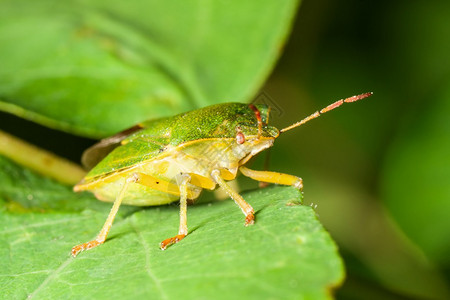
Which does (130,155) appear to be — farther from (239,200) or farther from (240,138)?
(239,200)

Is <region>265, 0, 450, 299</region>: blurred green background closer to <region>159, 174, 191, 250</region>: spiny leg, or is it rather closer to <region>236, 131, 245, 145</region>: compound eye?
<region>236, 131, 245, 145</region>: compound eye

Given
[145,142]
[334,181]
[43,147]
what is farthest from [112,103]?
[334,181]

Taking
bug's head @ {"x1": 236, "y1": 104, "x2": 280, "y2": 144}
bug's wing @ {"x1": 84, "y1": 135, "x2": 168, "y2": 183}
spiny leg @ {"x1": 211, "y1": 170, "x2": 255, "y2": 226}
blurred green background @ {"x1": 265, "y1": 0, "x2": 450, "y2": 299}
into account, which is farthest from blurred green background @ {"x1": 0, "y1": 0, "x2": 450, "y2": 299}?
bug's wing @ {"x1": 84, "y1": 135, "x2": 168, "y2": 183}

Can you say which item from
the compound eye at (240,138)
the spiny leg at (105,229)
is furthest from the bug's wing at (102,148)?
the compound eye at (240,138)

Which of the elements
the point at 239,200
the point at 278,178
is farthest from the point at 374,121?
the point at 239,200

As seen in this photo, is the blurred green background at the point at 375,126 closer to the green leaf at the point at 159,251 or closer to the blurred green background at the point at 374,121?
the blurred green background at the point at 374,121
